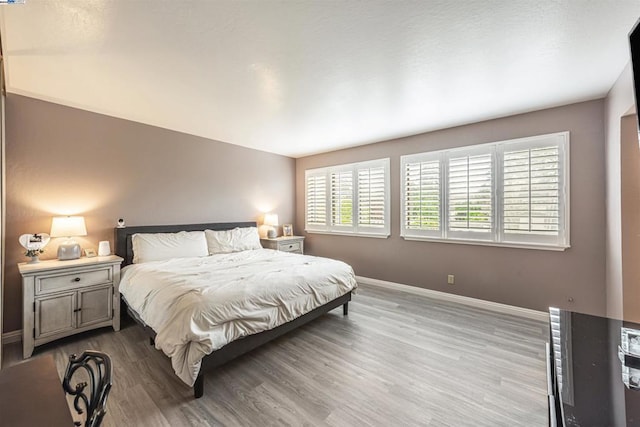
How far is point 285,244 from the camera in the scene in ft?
16.3

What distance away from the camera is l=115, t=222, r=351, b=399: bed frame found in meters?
1.95

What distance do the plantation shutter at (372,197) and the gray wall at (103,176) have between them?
214 centimetres

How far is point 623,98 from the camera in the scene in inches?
88.4

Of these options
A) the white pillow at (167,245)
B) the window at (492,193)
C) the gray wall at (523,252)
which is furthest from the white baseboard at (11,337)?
the window at (492,193)

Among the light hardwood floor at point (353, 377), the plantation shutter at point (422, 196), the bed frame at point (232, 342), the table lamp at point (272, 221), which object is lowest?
Result: the light hardwood floor at point (353, 377)

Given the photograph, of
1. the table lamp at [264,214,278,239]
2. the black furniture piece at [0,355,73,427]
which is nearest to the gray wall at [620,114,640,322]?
the black furniture piece at [0,355,73,427]

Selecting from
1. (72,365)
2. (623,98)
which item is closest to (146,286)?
(72,365)

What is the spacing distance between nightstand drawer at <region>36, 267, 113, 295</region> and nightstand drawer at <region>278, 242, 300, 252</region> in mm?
2595

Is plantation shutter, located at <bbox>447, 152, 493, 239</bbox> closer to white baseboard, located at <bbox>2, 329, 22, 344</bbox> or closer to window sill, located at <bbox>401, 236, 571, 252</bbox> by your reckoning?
window sill, located at <bbox>401, 236, 571, 252</bbox>

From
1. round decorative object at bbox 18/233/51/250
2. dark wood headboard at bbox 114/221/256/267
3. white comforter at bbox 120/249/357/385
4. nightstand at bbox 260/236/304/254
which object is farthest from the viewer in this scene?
nightstand at bbox 260/236/304/254

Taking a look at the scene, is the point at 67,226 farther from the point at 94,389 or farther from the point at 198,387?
the point at 94,389

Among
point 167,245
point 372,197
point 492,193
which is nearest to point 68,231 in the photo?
point 167,245

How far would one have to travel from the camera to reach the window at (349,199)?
4500 millimetres

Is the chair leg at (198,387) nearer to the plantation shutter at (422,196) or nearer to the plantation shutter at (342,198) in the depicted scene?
the plantation shutter at (422,196)
